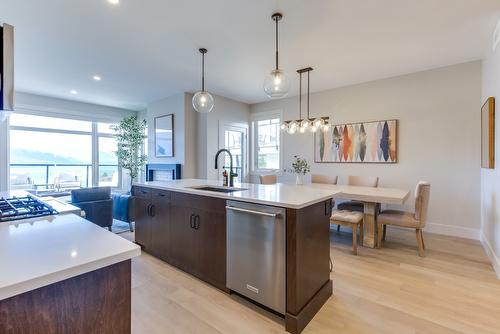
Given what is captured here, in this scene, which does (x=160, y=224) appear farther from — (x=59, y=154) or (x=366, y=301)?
(x=59, y=154)

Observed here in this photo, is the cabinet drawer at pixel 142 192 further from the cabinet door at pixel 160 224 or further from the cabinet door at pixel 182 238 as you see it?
the cabinet door at pixel 182 238

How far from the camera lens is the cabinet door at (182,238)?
2.55 meters

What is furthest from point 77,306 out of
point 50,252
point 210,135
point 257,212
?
point 210,135

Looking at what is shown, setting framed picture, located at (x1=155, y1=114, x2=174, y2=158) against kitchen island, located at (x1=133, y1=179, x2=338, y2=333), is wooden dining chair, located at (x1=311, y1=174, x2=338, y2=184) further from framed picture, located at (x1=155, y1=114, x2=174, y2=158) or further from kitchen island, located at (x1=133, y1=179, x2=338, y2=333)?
framed picture, located at (x1=155, y1=114, x2=174, y2=158)

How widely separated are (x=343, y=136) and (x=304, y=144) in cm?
88

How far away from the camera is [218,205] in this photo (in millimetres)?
2264

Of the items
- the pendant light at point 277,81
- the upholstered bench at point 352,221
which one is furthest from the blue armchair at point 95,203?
the upholstered bench at point 352,221

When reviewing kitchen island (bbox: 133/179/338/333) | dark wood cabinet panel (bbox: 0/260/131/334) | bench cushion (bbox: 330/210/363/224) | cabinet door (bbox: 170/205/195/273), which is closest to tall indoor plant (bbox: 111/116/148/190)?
kitchen island (bbox: 133/179/338/333)

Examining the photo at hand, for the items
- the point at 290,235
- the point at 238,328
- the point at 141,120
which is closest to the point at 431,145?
the point at 290,235

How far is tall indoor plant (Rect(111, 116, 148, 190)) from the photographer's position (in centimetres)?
628

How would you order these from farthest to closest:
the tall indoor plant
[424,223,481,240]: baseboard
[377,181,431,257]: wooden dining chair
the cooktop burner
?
the tall indoor plant
[424,223,481,240]: baseboard
[377,181,431,257]: wooden dining chair
the cooktop burner

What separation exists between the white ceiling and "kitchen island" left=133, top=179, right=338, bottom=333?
185cm

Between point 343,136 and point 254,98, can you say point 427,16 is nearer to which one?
point 343,136

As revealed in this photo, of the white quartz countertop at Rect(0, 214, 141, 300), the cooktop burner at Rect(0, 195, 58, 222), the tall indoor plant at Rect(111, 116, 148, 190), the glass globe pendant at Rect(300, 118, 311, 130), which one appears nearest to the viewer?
the white quartz countertop at Rect(0, 214, 141, 300)
